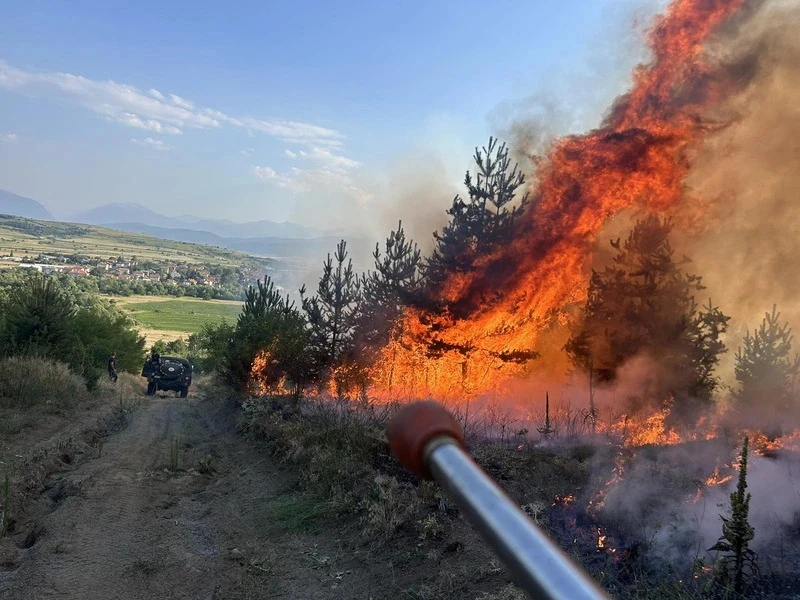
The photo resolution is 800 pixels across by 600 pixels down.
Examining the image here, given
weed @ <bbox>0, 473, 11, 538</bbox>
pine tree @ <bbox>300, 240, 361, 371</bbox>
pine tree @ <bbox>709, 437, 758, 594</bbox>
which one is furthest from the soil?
pine tree @ <bbox>300, 240, 361, 371</bbox>

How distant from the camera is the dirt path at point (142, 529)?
21.7ft

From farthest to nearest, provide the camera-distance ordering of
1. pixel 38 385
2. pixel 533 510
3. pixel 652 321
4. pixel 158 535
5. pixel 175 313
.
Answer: pixel 175 313, pixel 652 321, pixel 38 385, pixel 158 535, pixel 533 510

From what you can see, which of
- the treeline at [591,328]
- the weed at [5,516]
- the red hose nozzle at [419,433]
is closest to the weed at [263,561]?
the weed at [5,516]

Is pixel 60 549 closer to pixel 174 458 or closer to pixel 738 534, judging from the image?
pixel 174 458

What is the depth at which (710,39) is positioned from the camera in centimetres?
1908

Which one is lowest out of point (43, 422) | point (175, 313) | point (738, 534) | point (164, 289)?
point (175, 313)

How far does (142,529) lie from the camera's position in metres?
8.21

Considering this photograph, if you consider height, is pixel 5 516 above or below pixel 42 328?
below

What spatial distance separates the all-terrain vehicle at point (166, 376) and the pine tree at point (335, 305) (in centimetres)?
860

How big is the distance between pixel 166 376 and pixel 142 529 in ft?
70.6

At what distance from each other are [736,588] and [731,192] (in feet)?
67.5

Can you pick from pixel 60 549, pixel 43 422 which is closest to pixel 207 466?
pixel 60 549

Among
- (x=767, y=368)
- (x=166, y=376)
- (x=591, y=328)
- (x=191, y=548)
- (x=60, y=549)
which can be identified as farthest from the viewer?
(x=166, y=376)

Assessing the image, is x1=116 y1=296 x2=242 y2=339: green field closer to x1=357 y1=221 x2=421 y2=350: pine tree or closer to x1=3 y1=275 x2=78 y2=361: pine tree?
x1=3 y1=275 x2=78 y2=361: pine tree
